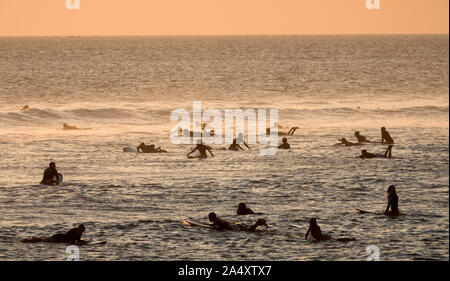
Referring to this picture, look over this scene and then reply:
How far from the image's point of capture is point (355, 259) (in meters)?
25.3

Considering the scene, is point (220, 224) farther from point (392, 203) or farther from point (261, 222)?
A: point (392, 203)

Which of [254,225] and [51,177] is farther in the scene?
[51,177]

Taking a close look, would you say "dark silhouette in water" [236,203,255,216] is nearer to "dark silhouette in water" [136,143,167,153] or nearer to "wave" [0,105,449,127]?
"dark silhouette in water" [136,143,167,153]

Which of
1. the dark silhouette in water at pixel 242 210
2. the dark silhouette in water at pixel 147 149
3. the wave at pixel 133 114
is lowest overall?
the dark silhouette in water at pixel 242 210

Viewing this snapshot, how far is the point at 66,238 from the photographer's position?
2706 cm

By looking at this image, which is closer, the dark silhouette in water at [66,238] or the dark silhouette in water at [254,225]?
the dark silhouette in water at [66,238]

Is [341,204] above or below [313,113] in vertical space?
below

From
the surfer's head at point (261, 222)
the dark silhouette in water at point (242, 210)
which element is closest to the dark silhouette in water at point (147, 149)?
the dark silhouette in water at point (242, 210)

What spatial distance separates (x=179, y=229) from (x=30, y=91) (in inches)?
3701

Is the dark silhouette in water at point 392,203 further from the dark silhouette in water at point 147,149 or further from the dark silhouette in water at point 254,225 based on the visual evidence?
the dark silhouette in water at point 147,149

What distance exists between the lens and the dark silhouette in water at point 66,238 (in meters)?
26.9

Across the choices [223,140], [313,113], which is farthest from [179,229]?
[313,113]

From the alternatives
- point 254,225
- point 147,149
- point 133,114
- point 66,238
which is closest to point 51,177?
point 66,238
